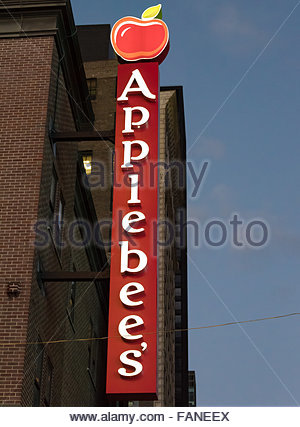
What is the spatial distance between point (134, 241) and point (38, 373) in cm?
457

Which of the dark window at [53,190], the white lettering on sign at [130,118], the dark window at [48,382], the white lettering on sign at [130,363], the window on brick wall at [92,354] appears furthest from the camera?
the window on brick wall at [92,354]

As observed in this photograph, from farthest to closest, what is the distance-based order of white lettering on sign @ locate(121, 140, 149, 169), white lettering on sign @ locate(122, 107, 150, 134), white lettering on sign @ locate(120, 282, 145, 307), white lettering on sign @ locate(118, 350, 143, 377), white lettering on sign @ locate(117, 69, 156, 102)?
1. white lettering on sign @ locate(117, 69, 156, 102)
2. white lettering on sign @ locate(122, 107, 150, 134)
3. white lettering on sign @ locate(121, 140, 149, 169)
4. white lettering on sign @ locate(120, 282, 145, 307)
5. white lettering on sign @ locate(118, 350, 143, 377)

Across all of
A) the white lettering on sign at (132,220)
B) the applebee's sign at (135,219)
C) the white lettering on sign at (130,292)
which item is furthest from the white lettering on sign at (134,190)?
the white lettering on sign at (130,292)

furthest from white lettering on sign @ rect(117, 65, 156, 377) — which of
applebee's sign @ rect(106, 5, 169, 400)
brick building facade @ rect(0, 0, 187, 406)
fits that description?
brick building facade @ rect(0, 0, 187, 406)

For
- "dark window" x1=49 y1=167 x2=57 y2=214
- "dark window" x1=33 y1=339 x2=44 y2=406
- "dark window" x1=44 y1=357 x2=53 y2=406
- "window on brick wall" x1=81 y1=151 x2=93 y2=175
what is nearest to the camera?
"dark window" x1=33 y1=339 x2=44 y2=406

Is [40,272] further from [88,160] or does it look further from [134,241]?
[88,160]

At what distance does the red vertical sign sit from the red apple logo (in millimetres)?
565

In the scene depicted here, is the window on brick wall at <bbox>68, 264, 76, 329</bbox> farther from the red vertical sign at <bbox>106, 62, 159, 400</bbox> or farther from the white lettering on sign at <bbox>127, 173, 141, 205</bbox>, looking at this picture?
the white lettering on sign at <bbox>127, 173, 141, 205</bbox>

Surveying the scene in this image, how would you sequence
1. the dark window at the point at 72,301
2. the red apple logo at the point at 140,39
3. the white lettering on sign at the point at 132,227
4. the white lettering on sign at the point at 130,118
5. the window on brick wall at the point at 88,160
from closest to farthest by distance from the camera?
the white lettering on sign at the point at 132,227 < the white lettering on sign at the point at 130,118 < the red apple logo at the point at 140,39 < the dark window at the point at 72,301 < the window on brick wall at the point at 88,160

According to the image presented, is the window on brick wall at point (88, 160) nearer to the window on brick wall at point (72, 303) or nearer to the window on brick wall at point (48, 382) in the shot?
the window on brick wall at point (72, 303)

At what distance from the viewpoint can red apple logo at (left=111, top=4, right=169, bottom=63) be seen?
23031 millimetres

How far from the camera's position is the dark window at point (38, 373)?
65.1 feet

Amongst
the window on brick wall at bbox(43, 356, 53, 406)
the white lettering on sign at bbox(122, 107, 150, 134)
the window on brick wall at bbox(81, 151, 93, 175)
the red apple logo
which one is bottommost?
the window on brick wall at bbox(43, 356, 53, 406)
